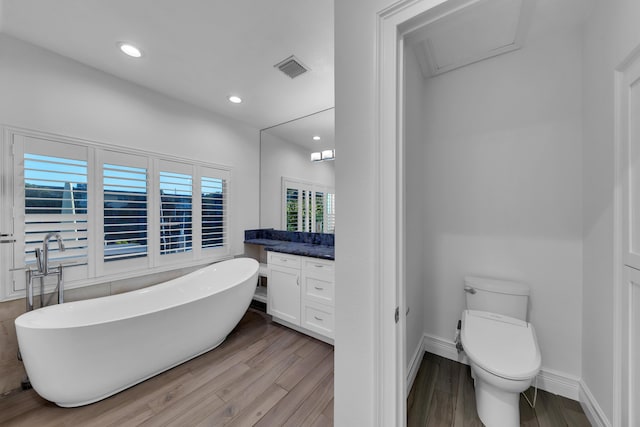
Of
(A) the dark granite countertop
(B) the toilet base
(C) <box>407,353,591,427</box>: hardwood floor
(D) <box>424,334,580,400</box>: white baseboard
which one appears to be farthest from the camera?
(A) the dark granite countertop

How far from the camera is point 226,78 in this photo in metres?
2.22

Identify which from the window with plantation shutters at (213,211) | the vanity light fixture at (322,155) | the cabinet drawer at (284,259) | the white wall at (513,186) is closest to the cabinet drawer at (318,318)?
the cabinet drawer at (284,259)

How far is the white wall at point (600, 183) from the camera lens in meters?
1.18

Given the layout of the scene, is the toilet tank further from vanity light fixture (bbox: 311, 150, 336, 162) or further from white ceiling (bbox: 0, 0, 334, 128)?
white ceiling (bbox: 0, 0, 334, 128)

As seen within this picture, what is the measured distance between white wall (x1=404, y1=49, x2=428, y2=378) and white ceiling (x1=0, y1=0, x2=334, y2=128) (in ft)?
2.37

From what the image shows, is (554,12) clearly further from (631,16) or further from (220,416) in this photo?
(220,416)

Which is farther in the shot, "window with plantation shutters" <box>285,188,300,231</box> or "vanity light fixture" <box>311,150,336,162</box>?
"window with plantation shutters" <box>285,188,300,231</box>

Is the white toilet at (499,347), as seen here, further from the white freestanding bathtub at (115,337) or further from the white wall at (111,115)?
the white wall at (111,115)

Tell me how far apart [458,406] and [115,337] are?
88.8 inches

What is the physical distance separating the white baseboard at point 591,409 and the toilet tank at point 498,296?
452mm

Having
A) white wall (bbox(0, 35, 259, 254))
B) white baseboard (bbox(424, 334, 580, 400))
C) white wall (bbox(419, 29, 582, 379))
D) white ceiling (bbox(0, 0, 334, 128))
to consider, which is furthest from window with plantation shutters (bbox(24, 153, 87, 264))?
white baseboard (bbox(424, 334, 580, 400))

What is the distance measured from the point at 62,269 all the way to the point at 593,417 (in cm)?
370

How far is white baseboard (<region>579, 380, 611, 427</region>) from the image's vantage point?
4.19 feet

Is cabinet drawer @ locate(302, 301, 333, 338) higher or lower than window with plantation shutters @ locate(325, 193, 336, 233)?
lower
